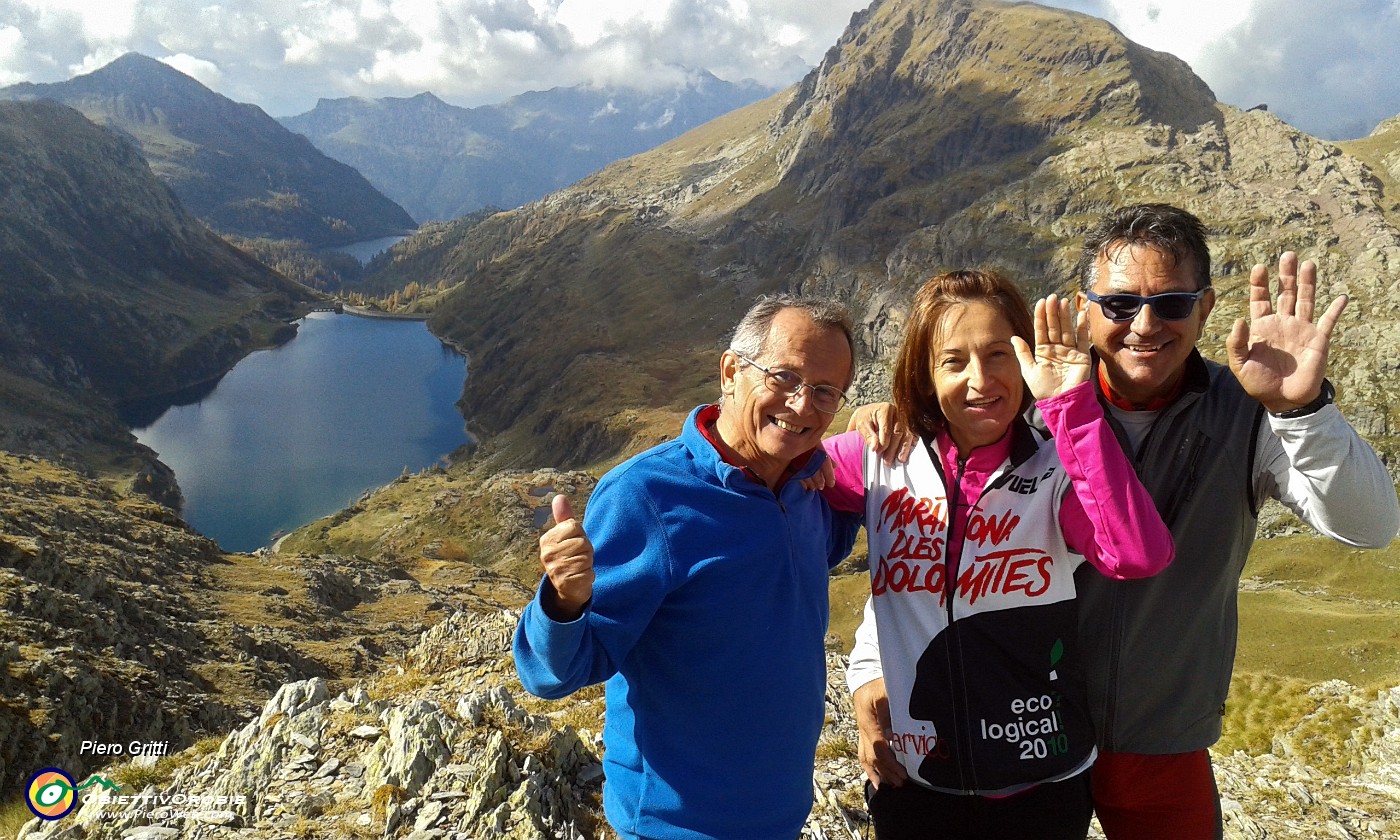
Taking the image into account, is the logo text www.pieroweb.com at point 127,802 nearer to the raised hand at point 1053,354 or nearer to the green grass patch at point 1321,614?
the raised hand at point 1053,354

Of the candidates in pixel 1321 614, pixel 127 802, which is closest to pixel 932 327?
pixel 127 802

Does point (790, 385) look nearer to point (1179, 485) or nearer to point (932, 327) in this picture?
point (932, 327)

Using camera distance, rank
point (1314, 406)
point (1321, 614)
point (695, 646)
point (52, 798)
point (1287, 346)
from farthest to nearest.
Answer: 1. point (1321, 614)
2. point (52, 798)
3. point (695, 646)
4. point (1287, 346)
5. point (1314, 406)

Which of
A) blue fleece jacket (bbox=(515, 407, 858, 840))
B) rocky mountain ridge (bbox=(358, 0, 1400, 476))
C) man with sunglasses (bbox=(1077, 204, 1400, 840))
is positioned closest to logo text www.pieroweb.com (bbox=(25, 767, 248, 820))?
blue fleece jacket (bbox=(515, 407, 858, 840))

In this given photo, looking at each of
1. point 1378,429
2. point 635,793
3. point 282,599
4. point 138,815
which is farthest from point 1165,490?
point 1378,429

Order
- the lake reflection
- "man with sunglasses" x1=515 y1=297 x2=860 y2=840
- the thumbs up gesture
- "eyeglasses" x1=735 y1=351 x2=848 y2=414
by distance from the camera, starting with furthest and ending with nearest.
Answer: the lake reflection < "eyeglasses" x1=735 y1=351 x2=848 y2=414 < "man with sunglasses" x1=515 y1=297 x2=860 y2=840 < the thumbs up gesture

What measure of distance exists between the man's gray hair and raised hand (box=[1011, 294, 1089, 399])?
1039 mm

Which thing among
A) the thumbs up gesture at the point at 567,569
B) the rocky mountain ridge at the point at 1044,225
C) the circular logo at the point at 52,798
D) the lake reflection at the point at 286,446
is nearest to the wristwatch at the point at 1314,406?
the thumbs up gesture at the point at 567,569

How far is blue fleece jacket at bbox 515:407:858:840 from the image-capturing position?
4.00 meters

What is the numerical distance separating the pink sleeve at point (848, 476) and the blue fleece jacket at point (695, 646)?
0.48 m

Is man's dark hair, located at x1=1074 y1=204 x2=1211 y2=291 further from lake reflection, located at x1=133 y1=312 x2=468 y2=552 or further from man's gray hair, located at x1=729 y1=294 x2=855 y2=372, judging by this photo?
lake reflection, located at x1=133 y1=312 x2=468 y2=552

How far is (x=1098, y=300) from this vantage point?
4695 millimetres

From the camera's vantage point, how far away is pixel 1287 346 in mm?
4133

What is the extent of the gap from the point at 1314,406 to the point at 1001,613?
202 centimetres
